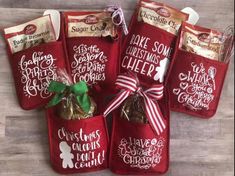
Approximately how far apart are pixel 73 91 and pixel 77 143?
0.13 meters

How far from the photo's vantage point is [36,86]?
0.89 m

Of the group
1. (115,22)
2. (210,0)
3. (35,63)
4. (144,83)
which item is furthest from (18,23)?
(210,0)

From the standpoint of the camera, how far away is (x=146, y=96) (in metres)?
0.87

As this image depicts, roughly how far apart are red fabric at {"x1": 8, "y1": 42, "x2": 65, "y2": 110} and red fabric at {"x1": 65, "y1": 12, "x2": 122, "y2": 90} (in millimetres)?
27

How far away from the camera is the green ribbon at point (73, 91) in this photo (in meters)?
0.83

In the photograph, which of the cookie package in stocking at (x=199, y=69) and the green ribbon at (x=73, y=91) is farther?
the cookie package in stocking at (x=199, y=69)

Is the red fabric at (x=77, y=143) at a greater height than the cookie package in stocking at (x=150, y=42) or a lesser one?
lesser

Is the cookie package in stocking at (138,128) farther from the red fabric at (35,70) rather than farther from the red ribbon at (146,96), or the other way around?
the red fabric at (35,70)

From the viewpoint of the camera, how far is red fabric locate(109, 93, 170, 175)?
887mm

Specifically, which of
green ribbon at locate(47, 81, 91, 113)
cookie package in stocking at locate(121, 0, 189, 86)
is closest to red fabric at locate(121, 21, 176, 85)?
cookie package in stocking at locate(121, 0, 189, 86)

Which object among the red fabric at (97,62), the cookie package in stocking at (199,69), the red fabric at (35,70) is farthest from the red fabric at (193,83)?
the red fabric at (35,70)

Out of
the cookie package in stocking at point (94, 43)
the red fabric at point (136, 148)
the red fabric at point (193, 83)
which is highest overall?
the cookie package in stocking at point (94, 43)

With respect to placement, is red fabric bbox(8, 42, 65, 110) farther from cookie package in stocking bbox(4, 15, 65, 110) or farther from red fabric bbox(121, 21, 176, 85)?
red fabric bbox(121, 21, 176, 85)

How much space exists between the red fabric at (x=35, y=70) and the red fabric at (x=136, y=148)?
183mm
